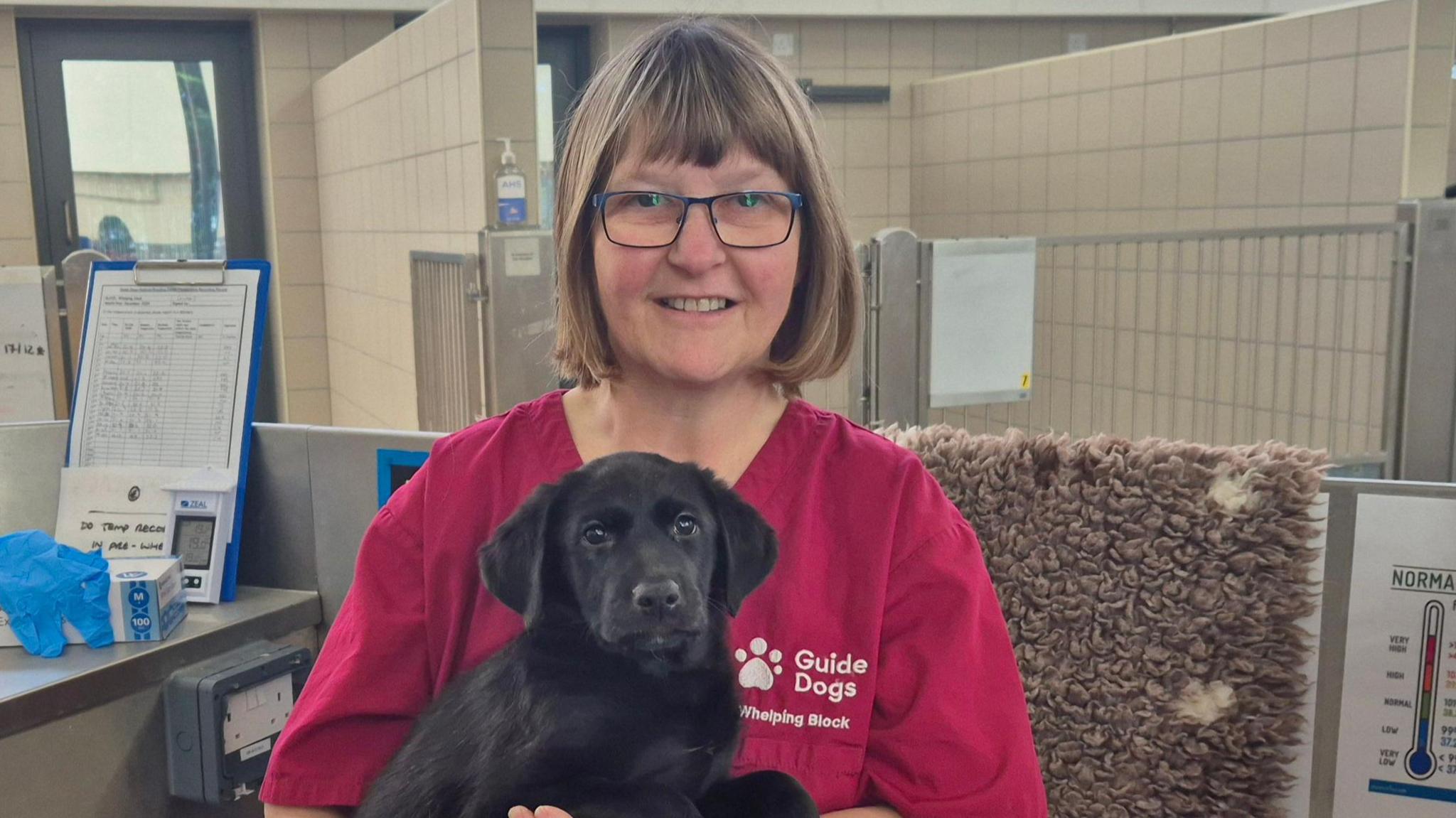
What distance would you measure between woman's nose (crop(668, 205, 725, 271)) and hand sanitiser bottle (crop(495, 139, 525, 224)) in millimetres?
1972

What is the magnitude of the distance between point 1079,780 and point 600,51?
5.02 m

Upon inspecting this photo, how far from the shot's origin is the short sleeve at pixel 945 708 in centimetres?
89

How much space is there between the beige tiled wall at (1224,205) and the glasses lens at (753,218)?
2305 millimetres

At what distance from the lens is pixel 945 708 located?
2.92 feet

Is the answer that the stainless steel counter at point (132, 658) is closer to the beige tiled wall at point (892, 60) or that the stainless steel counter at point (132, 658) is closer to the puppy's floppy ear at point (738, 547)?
the puppy's floppy ear at point (738, 547)

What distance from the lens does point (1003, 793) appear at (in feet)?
2.95

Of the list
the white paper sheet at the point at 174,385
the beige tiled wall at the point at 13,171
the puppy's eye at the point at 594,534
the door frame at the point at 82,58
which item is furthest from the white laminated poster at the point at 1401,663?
the beige tiled wall at the point at 13,171

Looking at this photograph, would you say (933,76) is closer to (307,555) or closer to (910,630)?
(307,555)

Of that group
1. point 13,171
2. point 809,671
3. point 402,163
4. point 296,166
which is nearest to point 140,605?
point 809,671

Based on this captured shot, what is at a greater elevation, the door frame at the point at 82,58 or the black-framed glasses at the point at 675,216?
the door frame at the point at 82,58

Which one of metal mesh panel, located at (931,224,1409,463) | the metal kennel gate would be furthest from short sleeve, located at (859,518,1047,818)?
metal mesh panel, located at (931,224,1409,463)

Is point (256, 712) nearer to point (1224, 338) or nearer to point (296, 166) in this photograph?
point (1224, 338)

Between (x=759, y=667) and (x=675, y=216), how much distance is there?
35 centimetres

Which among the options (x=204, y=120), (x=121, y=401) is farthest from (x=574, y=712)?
(x=204, y=120)
